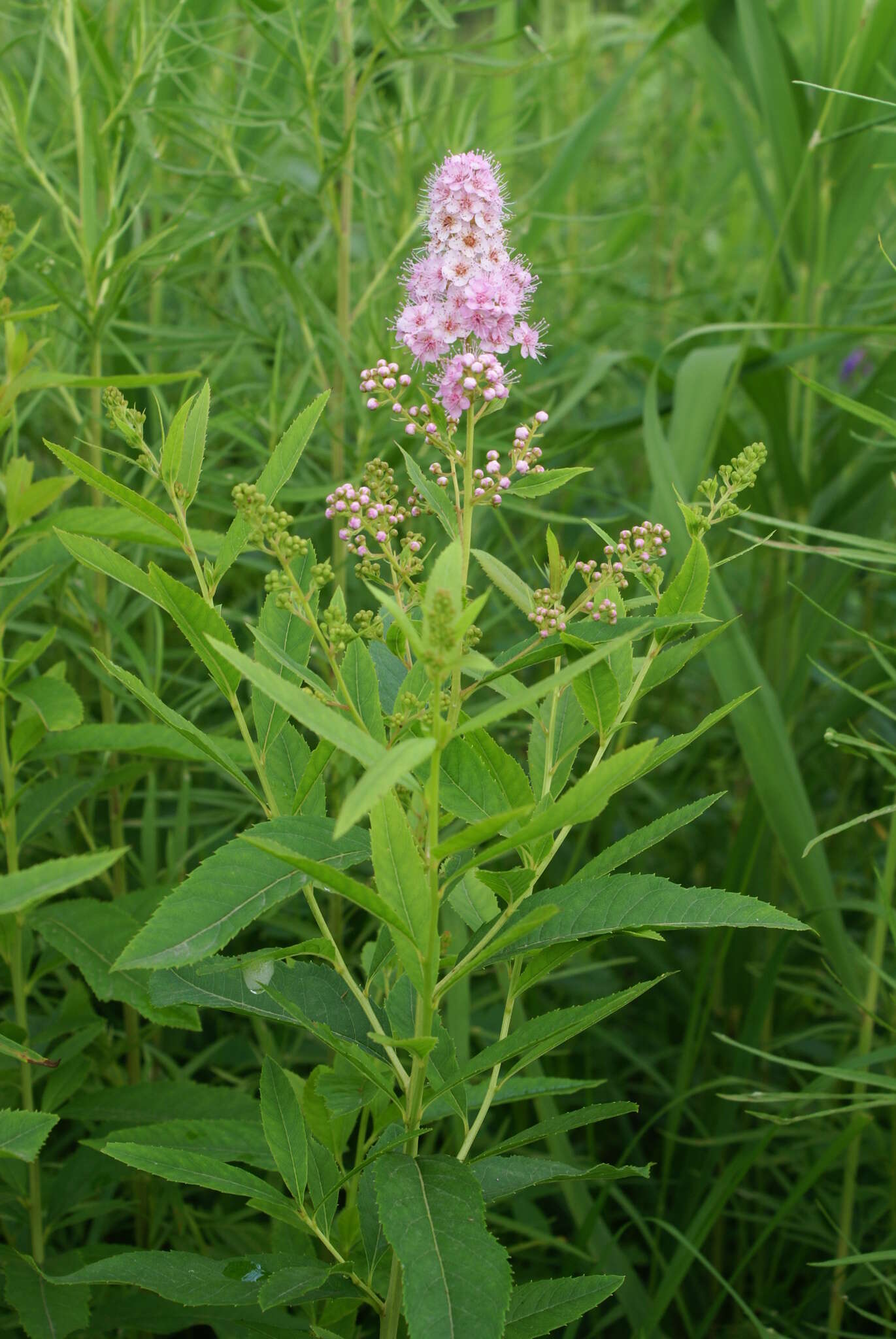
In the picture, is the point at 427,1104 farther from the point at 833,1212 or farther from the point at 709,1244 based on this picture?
the point at 709,1244

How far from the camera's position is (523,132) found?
95.8 inches

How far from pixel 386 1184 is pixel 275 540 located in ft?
1.13

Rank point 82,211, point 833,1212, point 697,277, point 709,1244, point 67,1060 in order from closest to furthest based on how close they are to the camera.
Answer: point 67,1060, point 82,211, point 833,1212, point 709,1244, point 697,277

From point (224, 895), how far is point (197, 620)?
0.16 metres

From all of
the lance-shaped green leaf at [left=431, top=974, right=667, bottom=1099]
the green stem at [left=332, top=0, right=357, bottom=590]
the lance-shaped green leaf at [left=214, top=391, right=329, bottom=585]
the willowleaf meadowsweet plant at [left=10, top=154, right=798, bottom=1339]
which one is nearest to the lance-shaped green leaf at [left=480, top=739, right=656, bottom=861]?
the willowleaf meadowsweet plant at [left=10, top=154, right=798, bottom=1339]

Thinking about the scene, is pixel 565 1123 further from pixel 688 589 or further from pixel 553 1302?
pixel 688 589

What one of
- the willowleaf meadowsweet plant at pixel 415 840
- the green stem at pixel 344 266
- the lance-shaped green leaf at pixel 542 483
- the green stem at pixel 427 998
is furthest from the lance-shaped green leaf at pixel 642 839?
the green stem at pixel 344 266

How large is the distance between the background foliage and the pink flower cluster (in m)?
0.23

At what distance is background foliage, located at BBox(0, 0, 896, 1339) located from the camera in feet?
3.64

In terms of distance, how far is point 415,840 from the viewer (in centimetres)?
69

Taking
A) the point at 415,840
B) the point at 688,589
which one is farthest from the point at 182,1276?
the point at 688,589

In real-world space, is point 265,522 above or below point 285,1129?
above

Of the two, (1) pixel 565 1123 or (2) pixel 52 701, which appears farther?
(2) pixel 52 701

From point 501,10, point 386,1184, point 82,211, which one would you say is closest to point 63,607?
point 82,211
